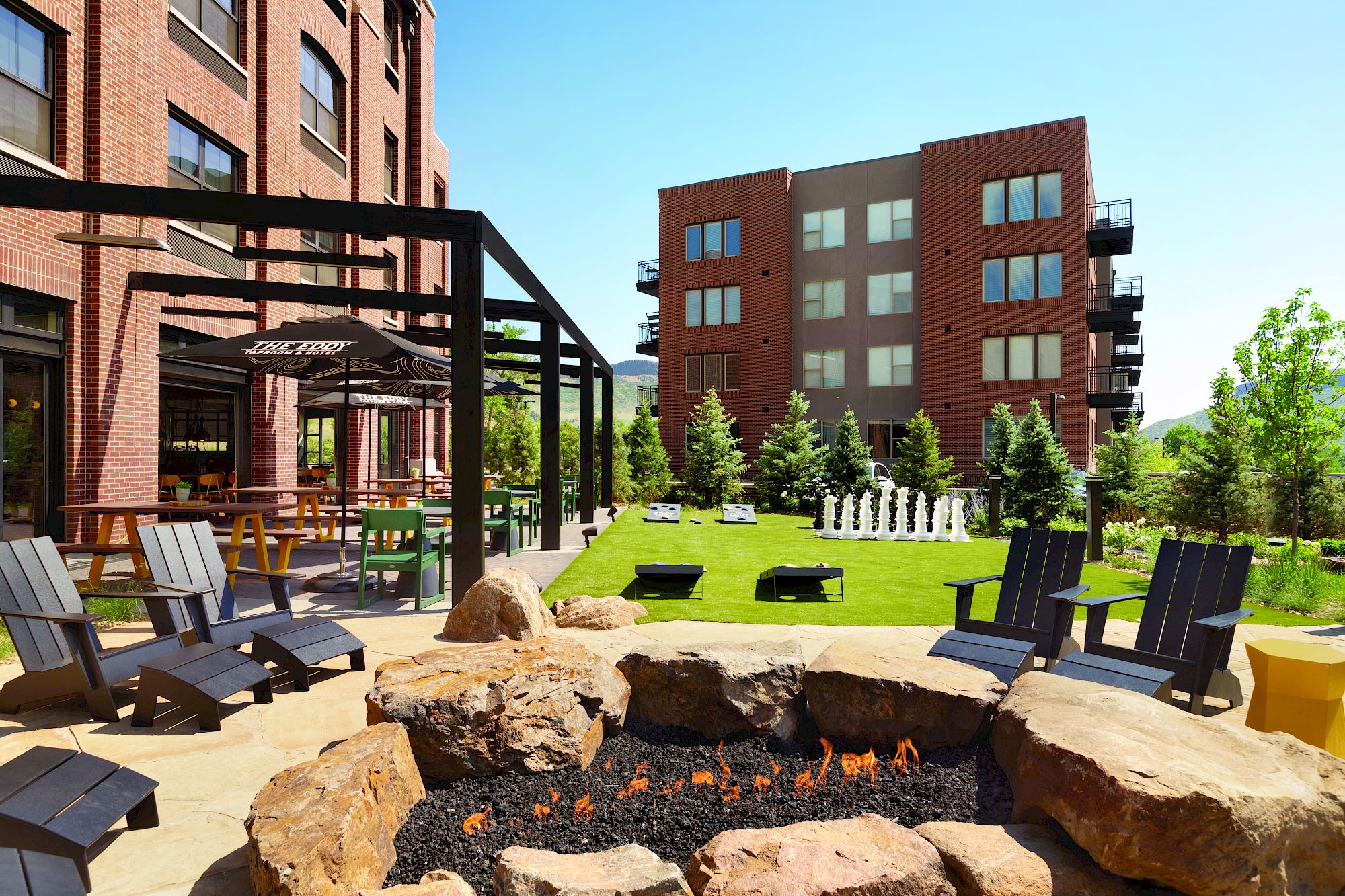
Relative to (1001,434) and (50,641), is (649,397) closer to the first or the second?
(1001,434)

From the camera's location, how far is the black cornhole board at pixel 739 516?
18141mm

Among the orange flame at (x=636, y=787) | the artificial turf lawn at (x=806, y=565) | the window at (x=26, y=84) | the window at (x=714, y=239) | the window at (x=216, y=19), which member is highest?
the window at (x=714, y=239)

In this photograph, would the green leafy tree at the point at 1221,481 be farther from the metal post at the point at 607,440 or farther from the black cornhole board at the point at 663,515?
the metal post at the point at 607,440

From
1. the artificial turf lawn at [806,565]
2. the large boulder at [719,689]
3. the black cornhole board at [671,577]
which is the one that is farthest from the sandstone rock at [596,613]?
the large boulder at [719,689]

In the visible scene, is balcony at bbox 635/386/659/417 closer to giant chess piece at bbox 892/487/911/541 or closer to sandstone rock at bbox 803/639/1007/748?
giant chess piece at bbox 892/487/911/541

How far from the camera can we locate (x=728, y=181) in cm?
3178

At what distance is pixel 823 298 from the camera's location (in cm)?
3102

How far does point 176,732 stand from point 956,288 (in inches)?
1123

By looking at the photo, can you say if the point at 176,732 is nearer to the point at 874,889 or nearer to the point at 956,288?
the point at 874,889

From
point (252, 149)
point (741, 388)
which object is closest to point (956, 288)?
point (741, 388)

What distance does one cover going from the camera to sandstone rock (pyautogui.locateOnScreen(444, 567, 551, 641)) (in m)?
5.80

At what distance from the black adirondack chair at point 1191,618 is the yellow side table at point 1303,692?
41 cm

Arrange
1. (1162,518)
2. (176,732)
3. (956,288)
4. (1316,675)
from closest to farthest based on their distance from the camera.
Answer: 1. (1316,675)
2. (176,732)
3. (1162,518)
4. (956,288)

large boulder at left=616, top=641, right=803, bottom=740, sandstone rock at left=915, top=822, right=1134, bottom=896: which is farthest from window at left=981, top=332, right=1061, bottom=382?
sandstone rock at left=915, top=822, right=1134, bottom=896
